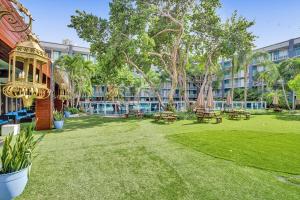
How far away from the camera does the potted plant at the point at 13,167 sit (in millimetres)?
3265

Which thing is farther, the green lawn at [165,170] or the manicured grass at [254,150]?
the manicured grass at [254,150]

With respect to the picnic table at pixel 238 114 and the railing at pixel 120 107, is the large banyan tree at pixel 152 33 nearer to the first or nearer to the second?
the railing at pixel 120 107

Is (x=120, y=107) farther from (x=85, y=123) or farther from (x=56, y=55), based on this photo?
(x=56, y=55)

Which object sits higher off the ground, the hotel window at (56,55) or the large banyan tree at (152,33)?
the hotel window at (56,55)

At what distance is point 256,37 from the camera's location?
21203 millimetres

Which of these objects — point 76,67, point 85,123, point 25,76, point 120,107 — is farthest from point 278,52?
point 25,76

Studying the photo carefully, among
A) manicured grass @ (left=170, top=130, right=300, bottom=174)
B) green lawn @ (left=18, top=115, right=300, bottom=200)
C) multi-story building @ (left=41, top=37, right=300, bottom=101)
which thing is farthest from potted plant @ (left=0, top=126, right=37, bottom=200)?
multi-story building @ (left=41, top=37, right=300, bottom=101)

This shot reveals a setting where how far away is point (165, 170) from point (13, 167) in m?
3.30

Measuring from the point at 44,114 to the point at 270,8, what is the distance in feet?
51.4

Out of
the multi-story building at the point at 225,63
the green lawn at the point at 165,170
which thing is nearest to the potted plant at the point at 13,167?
the green lawn at the point at 165,170

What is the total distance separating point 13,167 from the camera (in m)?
3.40

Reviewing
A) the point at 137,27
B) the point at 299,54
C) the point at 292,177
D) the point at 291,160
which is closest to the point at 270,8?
the point at 137,27

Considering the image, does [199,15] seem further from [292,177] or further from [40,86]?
[40,86]

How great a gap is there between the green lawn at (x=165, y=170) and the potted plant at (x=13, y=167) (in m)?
0.57
